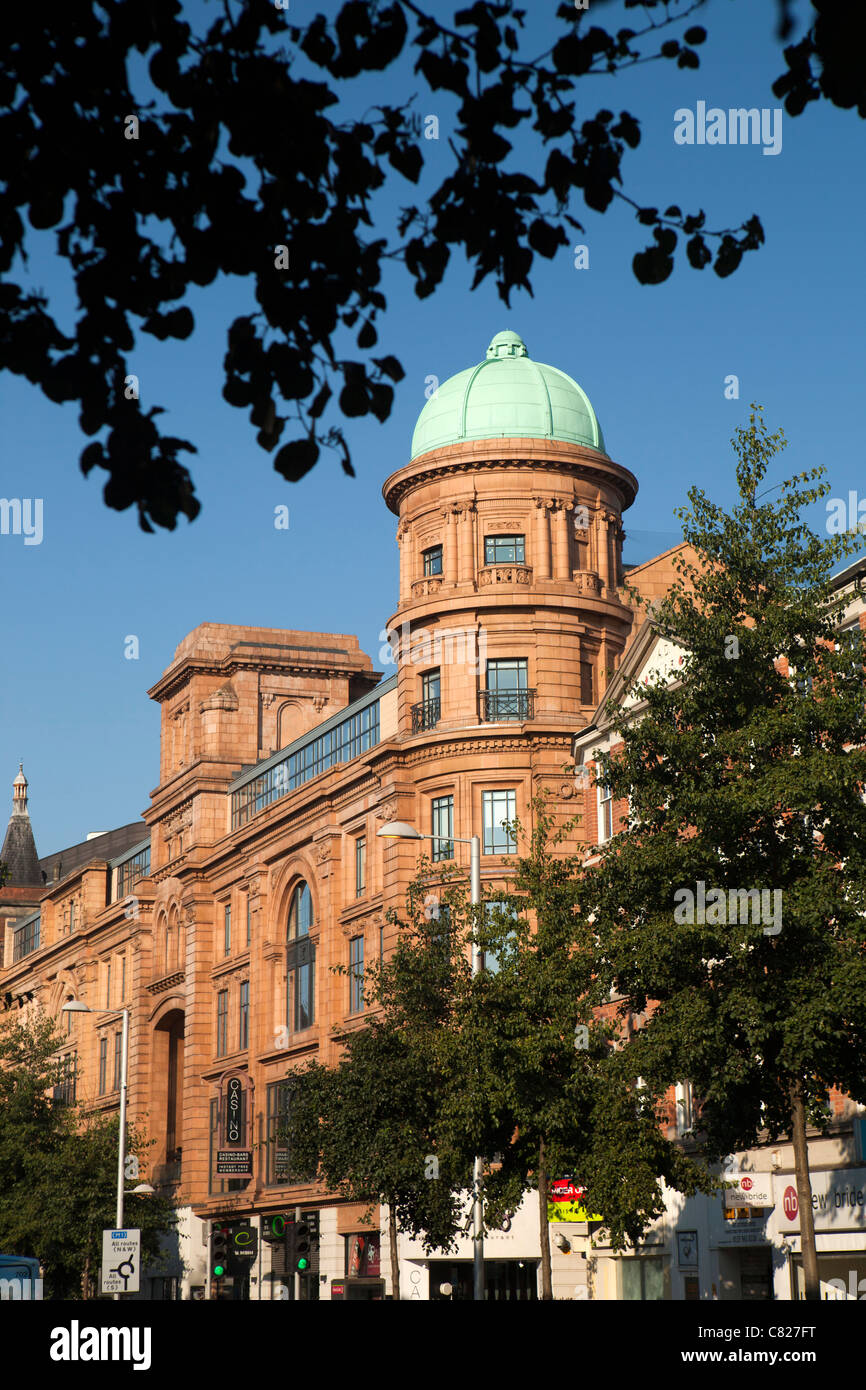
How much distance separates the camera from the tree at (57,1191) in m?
64.2

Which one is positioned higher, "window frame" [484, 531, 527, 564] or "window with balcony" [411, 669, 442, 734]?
"window frame" [484, 531, 527, 564]

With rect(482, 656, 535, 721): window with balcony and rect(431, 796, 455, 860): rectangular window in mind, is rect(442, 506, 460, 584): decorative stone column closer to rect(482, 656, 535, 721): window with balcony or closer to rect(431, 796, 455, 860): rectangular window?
rect(482, 656, 535, 721): window with balcony

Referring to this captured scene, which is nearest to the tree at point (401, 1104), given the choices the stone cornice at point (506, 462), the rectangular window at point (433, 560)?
the rectangular window at point (433, 560)

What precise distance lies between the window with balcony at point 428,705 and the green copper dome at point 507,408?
7.56 metres

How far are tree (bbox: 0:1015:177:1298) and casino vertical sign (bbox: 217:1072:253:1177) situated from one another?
10.5ft

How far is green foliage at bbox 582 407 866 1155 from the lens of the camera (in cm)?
2598

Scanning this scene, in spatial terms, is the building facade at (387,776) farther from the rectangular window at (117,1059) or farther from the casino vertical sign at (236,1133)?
the rectangular window at (117,1059)

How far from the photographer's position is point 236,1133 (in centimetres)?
6712

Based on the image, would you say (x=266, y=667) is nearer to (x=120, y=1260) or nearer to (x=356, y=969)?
(x=356, y=969)

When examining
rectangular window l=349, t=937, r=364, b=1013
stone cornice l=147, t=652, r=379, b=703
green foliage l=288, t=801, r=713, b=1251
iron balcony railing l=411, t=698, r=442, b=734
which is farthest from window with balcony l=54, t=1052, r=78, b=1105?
green foliage l=288, t=801, r=713, b=1251

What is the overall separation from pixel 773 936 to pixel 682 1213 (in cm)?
1558

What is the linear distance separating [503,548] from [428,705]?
5.51 m
